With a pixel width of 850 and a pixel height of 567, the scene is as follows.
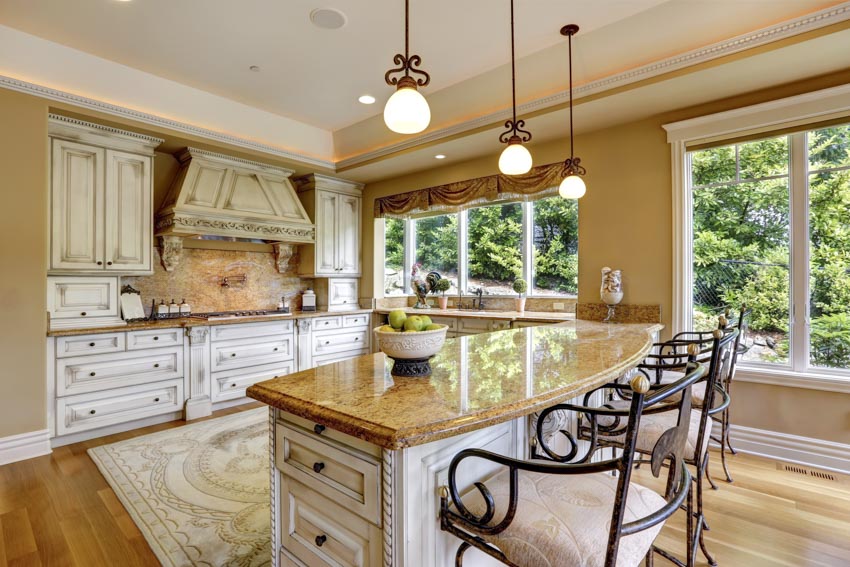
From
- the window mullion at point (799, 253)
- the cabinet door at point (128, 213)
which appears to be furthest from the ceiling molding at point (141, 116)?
the window mullion at point (799, 253)

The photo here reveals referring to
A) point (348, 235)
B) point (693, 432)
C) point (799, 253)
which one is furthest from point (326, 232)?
point (799, 253)

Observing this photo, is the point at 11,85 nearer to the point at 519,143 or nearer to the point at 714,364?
the point at 519,143

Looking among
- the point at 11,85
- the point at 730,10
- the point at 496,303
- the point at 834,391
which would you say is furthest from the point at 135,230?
the point at 834,391

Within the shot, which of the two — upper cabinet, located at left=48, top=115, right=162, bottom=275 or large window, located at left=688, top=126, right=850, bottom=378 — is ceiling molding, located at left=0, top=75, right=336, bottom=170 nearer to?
upper cabinet, located at left=48, top=115, right=162, bottom=275

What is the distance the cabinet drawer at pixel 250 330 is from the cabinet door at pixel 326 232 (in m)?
0.92

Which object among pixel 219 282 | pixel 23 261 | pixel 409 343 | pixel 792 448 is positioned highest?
pixel 23 261

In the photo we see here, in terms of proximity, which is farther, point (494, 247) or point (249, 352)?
point (494, 247)

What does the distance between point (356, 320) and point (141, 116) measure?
3044 mm

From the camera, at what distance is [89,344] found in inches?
128

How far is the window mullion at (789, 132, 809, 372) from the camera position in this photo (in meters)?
2.84

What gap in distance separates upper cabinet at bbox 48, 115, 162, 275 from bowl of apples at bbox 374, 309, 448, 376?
3304 millimetres

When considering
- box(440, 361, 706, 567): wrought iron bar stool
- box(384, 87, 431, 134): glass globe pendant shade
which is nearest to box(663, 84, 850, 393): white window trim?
box(440, 361, 706, 567): wrought iron bar stool

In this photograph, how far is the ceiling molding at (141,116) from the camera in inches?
115

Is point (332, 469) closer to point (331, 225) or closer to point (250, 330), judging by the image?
point (250, 330)
